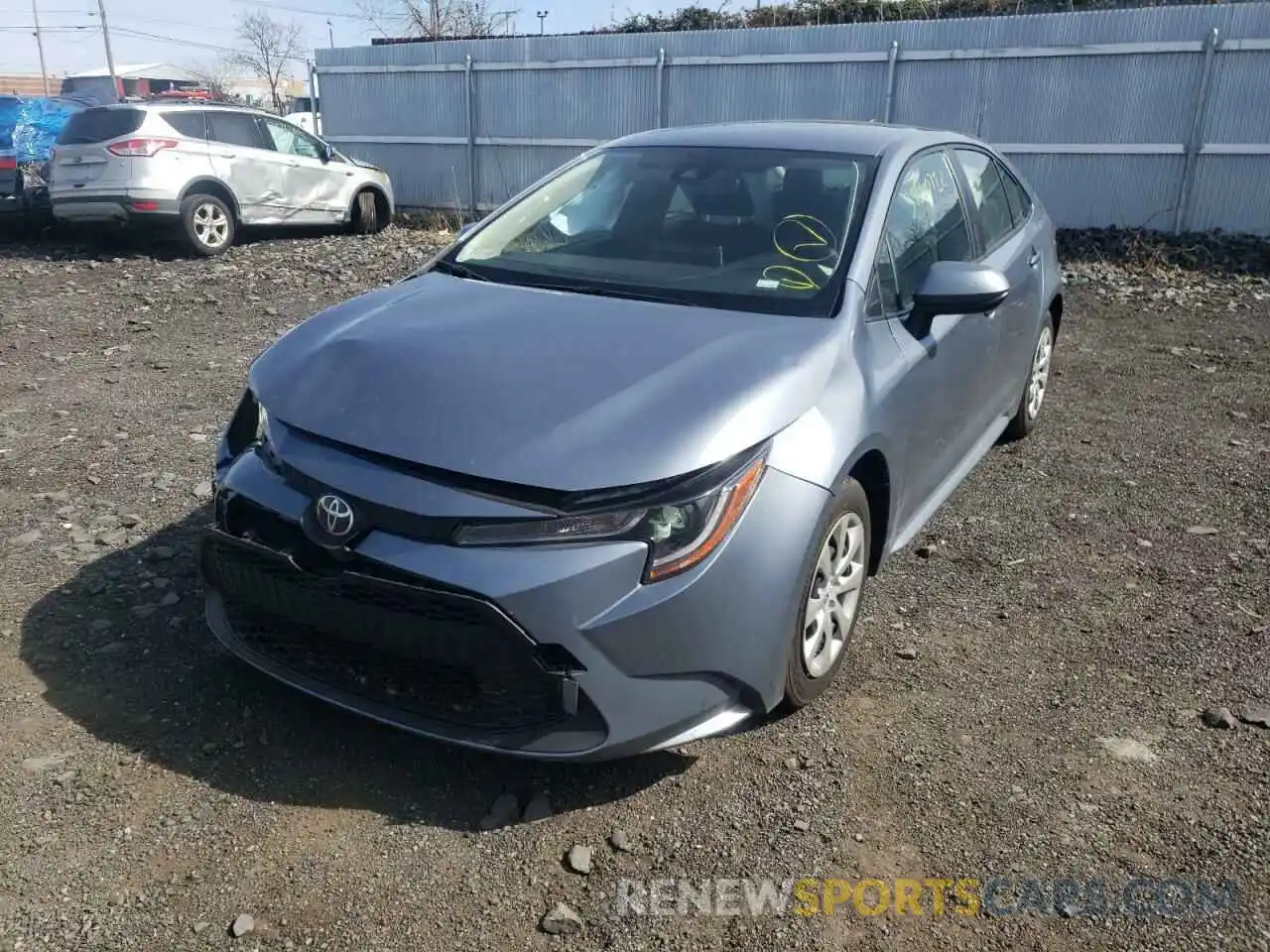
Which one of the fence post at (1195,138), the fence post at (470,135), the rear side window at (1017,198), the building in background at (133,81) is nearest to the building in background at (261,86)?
the building in background at (133,81)

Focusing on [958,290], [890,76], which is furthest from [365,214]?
[958,290]

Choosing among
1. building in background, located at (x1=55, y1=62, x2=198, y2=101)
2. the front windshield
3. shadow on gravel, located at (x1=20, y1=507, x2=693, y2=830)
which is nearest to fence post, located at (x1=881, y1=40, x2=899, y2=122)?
the front windshield

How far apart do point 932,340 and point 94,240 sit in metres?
11.4

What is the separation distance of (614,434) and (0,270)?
1030cm

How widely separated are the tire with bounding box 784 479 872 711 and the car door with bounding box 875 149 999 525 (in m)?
0.37

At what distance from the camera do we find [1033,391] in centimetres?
560

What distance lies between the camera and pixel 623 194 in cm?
401

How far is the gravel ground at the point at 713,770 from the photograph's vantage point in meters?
2.37

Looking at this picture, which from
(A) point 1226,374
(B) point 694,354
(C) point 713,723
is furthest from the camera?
(A) point 1226,374

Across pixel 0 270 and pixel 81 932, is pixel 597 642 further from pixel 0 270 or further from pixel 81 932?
pixel 0 270

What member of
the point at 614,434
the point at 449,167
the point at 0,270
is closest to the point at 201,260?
the point at 0,270

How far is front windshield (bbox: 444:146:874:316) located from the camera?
342 centimetres

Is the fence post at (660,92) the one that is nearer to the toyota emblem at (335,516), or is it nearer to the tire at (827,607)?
the tire at (827,607)

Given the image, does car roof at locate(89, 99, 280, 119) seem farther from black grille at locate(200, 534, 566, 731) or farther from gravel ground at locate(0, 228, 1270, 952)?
black grille at locate(200, 534, 566, 731)
